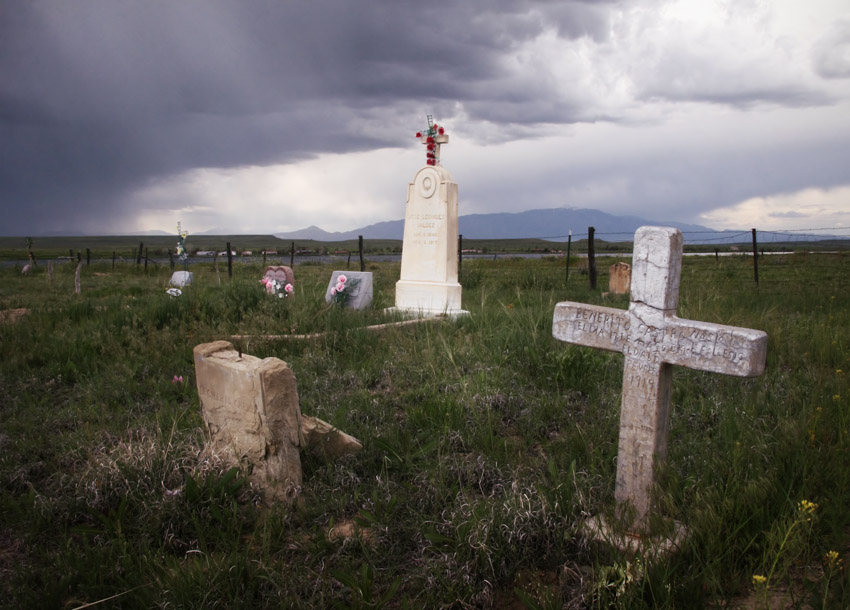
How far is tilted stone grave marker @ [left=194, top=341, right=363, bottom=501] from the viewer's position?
301cm

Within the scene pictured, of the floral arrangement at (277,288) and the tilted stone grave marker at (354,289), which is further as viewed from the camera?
the tilted stone grave marker at (354,289)

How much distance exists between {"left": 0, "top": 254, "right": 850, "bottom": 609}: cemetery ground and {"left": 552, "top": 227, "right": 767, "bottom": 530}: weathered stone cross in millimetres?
166

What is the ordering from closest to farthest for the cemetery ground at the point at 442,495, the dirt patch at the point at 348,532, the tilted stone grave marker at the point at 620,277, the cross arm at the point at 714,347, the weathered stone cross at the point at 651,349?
the cemetery ground at the point at 442,495, the cross arm at the point at 714,347, the weathered stone cross at the point at 651,349, the dirt patch at the point at 348,532, the tilted stone grave marker at the point at 620,277

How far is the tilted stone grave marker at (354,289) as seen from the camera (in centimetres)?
948

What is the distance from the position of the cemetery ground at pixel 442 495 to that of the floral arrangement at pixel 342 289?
415 cm

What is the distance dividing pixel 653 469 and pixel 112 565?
98.3 inches

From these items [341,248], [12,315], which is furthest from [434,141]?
[341,248]

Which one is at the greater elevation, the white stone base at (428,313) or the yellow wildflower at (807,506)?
the white stone base at (428,313)

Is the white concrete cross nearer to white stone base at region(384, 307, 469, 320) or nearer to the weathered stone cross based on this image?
white stone base at region(384, 307, 469, 320)

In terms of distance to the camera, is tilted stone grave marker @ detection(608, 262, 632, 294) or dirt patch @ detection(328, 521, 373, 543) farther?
tilted stone grave marker @ detection(608, 262, 632, 294)

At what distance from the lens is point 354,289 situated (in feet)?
31.5

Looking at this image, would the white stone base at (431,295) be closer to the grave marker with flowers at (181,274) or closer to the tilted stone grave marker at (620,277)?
the tilted stone grave marker at (620,277)

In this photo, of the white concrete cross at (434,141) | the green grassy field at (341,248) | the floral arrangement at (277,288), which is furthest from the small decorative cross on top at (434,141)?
the green grassy field at (341,248)

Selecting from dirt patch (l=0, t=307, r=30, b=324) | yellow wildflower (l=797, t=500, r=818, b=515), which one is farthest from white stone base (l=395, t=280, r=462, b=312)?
yellow wildflower (l=797, t=500, r=818, b=515)
